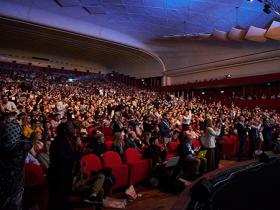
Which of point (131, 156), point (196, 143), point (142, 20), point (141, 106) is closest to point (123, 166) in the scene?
point (131, 156)

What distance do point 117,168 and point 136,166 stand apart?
1.43 feet

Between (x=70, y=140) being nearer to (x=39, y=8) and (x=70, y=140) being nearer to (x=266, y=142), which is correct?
(x=266, y=142)

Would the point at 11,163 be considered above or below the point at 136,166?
above

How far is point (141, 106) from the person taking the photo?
10.8 meters

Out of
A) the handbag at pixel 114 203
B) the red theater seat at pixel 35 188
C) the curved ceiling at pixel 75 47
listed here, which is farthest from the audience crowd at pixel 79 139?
the curved ceiling at pixel 75 47

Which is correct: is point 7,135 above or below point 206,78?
below

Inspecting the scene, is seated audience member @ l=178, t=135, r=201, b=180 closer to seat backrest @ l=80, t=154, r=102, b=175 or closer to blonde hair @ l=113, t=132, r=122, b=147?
blonde hair @ l=113, t=132, r=122, b=147

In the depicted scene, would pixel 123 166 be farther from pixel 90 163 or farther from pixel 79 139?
pixel 79 139

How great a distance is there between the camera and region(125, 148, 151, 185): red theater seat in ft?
14.4

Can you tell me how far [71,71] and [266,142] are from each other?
18491 millimetres

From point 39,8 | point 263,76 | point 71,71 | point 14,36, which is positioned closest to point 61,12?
point 39,8

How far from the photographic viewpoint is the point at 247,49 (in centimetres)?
1644

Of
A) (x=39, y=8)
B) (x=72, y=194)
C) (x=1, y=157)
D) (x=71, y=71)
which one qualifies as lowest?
(x=72, y=194)

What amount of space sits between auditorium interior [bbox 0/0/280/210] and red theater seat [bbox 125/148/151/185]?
0.07 feet
